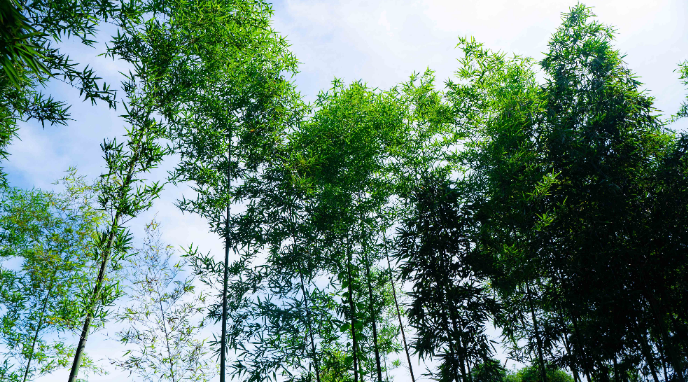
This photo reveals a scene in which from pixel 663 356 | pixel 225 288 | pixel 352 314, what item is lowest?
pixel 663 356

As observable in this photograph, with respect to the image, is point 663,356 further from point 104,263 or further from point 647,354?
point 104,263

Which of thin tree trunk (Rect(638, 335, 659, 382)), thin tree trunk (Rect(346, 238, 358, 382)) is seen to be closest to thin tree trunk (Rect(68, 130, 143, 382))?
thin tree trunk (Rect(346, 238, 358, 382))

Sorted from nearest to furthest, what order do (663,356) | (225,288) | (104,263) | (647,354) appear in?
(104,263) → (225,288) → (647,354) → (663,356)

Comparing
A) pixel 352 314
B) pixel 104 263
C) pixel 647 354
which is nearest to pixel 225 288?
pixel 104 263

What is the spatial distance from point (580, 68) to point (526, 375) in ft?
28.8

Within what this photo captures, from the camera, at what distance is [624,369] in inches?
246

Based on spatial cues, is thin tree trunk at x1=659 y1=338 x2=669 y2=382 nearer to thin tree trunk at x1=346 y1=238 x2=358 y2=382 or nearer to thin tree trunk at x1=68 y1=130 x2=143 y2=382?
thin tree trunk at x1=346 y1=238 x2=358 y2=382

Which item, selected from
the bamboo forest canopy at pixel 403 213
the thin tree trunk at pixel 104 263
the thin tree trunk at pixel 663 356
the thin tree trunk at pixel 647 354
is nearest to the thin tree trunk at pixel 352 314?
the bamboo forest canopy at pixel 403 213

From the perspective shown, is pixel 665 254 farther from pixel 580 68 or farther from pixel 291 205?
pixel 291 205

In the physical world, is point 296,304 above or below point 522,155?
below

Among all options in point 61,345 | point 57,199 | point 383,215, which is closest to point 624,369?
point 383,215

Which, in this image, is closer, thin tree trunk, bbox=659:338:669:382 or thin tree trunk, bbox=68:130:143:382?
thin tree trunk, bbox=68:130:143:382

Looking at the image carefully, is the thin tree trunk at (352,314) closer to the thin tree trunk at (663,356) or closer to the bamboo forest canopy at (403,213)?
the bamboo forest canopy at (403,213)

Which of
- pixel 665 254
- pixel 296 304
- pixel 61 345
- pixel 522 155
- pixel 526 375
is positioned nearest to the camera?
pixel 296 304
